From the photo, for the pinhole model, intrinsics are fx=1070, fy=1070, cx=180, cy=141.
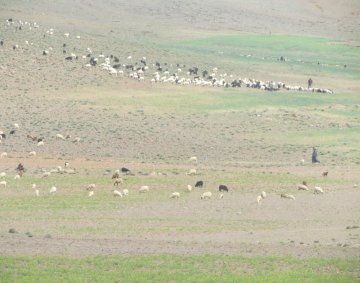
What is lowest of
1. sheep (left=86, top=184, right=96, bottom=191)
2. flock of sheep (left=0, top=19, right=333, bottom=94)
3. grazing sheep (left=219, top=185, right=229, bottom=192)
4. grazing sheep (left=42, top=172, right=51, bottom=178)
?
grazing sheep (left=42, top=172, right=51, bottom=178)

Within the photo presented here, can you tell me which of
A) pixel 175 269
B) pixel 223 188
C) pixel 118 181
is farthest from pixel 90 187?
pixel 175 269

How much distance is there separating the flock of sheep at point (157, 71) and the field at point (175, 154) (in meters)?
0.42

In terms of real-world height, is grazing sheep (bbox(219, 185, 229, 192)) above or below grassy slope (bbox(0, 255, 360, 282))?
below

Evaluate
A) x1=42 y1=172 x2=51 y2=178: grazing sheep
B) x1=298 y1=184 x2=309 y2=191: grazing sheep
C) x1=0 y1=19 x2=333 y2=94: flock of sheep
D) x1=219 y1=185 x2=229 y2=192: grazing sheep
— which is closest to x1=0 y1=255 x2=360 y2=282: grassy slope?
x1=219 y1=185 x2=229 y2=192: grazing sheep

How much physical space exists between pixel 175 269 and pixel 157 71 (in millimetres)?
30548

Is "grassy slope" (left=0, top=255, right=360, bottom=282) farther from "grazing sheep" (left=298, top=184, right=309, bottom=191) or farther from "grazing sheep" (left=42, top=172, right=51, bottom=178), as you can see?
"grazing sheep" (left=42, top=172, right=51, bottom=178)

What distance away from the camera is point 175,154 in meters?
33.9

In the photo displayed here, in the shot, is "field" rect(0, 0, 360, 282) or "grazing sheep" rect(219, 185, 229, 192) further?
"grazing sheep" rect(219, 185, 229, 192)

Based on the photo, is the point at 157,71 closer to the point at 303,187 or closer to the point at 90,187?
the point at 303,187

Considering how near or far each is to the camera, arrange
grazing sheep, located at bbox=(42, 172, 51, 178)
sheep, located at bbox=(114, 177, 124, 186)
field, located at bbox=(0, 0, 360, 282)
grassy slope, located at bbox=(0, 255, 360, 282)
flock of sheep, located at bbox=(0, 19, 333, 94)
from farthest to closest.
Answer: flock of sheep, located at bbox=(0, 19, 333, 94)
grazing sheep, located at bbox=(42, 172, 51, 178)
sheep, located at bbox=(114, 177, 124, 186)
field, located at bbox=(0, 0, 360, 282)
grassy slope, located at bbox=(0, 255, 360, 282)

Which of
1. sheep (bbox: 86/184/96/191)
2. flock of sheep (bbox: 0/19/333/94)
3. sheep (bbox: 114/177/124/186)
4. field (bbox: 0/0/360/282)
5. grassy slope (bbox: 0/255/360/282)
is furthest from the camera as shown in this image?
flock of sheep (bbox: 0/19/333/94)

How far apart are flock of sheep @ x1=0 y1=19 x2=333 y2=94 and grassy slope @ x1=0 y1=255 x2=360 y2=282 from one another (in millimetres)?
27799

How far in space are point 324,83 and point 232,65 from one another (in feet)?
15.4

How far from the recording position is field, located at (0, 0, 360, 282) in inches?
735
